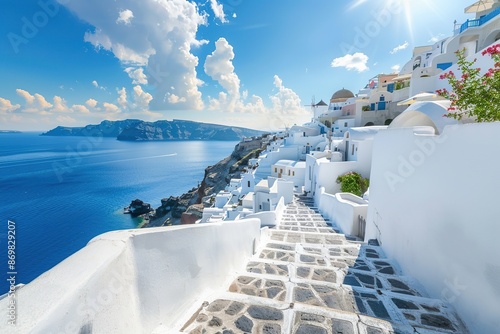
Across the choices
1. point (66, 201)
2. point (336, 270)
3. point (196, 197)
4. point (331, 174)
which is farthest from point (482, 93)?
point (66, 201)

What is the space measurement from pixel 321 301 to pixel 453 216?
7.17 ft

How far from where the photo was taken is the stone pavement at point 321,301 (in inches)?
98.0

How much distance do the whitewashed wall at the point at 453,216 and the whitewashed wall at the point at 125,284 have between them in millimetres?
3217

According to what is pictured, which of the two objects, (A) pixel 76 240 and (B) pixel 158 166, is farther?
(B) pixel 158 166

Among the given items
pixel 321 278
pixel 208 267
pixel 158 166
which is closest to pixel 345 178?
pixel 321 278

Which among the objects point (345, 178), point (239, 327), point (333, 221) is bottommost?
point (333, 221)

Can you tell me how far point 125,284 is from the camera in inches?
70.9

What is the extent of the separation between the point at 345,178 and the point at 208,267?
13.4m

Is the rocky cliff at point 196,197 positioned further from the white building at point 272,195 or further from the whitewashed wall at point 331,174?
the whitewashed wall at point 331,174

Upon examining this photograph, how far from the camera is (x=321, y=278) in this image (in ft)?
12.6

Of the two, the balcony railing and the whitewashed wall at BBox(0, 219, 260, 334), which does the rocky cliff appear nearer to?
the balcony railing

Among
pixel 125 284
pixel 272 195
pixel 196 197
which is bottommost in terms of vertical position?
pixel 196 197

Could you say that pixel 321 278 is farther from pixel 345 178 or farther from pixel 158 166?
pixel 158 166

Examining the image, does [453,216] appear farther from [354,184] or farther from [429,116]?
[354,184]
